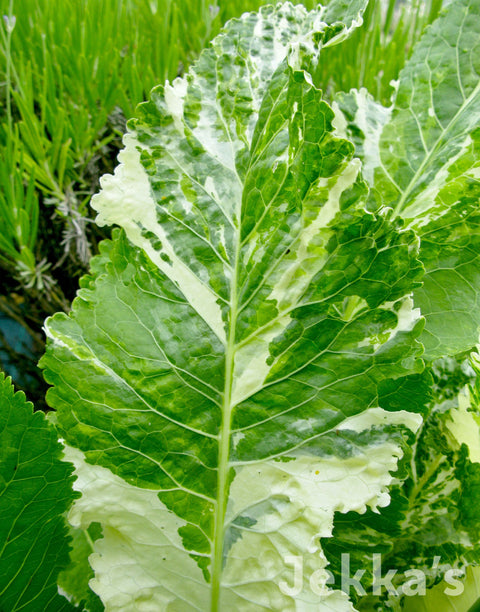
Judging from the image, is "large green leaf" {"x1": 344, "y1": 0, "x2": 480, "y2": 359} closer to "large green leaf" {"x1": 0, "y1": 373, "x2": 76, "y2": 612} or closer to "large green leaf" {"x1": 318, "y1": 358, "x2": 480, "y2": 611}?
"large green leaf" {"x1": 318, "y1": 358, "x2": 480, "y2": 611}

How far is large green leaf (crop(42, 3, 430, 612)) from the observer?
0.32m

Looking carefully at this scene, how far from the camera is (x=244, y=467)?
34 centimetres

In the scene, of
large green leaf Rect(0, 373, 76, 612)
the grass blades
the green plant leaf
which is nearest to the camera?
large green leaf Rect(0, 373, 76, 612)

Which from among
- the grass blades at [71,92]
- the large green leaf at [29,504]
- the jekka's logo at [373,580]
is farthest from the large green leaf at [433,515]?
the grass blades at [71,92]

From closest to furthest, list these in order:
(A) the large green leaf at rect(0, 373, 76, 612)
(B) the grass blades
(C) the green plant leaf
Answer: (A) the large green leaf at rect(0, 373, 76, 612)
(C) the green plant leaf
(B) the grass blades

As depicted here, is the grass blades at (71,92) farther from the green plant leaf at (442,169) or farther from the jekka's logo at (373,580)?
the jekka's logo at (373,580)

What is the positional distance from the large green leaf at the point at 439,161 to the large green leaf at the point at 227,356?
81 mm

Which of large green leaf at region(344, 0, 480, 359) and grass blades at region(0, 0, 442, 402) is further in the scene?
grass blades at region(0, 0, 442, 402)

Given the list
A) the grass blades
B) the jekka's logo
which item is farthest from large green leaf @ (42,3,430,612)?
the grass blades

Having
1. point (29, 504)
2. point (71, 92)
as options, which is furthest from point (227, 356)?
point (71, 92)

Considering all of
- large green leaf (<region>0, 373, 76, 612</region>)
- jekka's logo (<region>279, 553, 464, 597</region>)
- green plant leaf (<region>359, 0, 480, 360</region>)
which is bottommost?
jekka's logo (<region>279, 553, 464, 597</region>)

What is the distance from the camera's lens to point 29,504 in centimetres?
31

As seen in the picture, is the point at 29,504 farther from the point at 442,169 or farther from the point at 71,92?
the point at 71,92

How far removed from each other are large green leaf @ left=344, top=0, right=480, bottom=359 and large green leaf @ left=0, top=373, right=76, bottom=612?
9.3 inches
